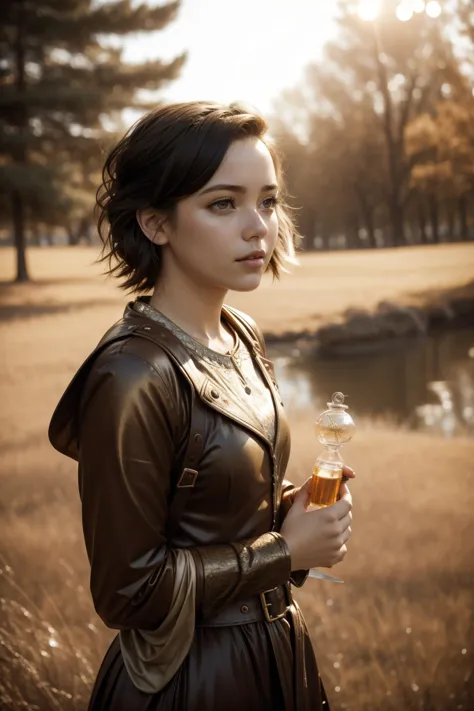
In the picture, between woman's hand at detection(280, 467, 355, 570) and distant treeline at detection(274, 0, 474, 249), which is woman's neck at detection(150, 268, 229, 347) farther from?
distant treeline at detection(274, 0, 474, 249)

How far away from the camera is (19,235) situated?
91.6 inches

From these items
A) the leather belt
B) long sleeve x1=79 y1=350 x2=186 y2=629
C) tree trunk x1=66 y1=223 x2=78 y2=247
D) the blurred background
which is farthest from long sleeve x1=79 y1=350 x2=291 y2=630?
tree trunk x1=66 y1=223 x2=78 y2=247

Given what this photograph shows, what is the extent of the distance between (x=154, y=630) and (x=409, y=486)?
4.78 ft

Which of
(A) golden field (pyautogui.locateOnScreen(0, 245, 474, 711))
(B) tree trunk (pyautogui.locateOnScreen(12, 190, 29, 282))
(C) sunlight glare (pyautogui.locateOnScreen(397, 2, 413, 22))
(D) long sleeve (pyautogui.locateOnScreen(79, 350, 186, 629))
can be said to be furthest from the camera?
(B) tree trunk (pyautogui.locateOnScreen(12, 190, 29, 282))

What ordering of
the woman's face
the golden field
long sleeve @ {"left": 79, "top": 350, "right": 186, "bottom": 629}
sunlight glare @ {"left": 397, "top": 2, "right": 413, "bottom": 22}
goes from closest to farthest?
long sleeve @ {"left": 79, "top": 350, "right": 186, "bottom": 629} → the woman's face → the golden field → sunlight glare @ {"left": 397, "top": 2, "right": 413, "bottom": 22}

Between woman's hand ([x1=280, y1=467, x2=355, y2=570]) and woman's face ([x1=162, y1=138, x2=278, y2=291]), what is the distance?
1.26 feet

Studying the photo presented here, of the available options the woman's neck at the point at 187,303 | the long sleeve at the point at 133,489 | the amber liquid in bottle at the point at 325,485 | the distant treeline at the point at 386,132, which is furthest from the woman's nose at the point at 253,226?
the distant treeline at the point at 386,132

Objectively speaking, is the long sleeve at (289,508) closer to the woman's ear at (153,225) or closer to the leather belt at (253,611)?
the leather belt at (253,611)

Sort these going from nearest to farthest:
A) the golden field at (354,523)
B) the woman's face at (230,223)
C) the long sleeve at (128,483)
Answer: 1. the long sleeve at (128,483)
2. the woman's face at (230,223)
3. the golden field at (354,523)

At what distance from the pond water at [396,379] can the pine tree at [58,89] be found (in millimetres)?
976

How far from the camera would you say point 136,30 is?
2.21m

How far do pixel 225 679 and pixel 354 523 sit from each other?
1.21m

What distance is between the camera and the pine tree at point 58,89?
2213 millimetres

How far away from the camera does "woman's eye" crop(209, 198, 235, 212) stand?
3.30 ft
